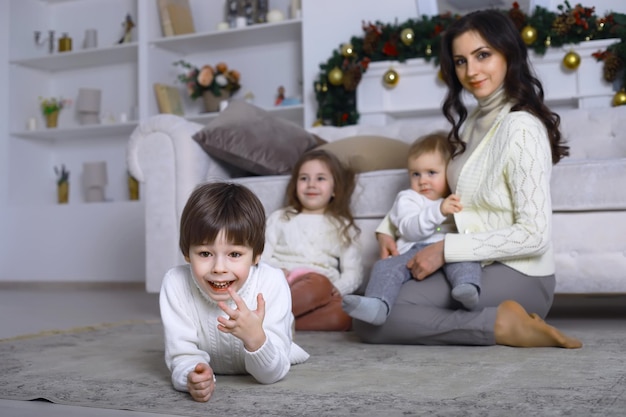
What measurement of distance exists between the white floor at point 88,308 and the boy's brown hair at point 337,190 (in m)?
0.73

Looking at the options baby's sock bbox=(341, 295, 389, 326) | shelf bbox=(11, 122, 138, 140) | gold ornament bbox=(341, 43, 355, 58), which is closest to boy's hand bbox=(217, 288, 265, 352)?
baby's sock bbox=(341, 295, 389, 326)

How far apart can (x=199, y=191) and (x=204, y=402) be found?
352 millimetres

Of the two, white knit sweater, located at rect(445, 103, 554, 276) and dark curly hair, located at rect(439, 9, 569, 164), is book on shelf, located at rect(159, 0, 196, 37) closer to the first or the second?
dark curly hair, located at rect(439, 9, 569, 164)

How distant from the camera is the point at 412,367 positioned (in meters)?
1.50

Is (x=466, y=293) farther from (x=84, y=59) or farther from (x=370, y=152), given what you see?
(x=84, y=59)

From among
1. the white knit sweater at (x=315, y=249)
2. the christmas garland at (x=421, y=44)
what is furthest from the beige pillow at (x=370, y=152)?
the christmas garland at (x=421, y=44)

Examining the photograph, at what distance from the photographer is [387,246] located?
2.10 meters

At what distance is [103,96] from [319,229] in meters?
3.48

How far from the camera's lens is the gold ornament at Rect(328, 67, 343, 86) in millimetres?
4293

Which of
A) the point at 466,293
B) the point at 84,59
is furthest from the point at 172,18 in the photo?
the point at 466,293

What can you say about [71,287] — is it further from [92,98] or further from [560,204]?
[560,204]

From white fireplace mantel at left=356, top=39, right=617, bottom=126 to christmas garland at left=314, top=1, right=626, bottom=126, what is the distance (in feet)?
0.15

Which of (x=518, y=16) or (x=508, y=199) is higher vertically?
(x=518, y=16)

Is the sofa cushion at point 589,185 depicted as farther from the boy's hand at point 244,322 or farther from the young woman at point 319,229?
the boy's hand at point 244,322
